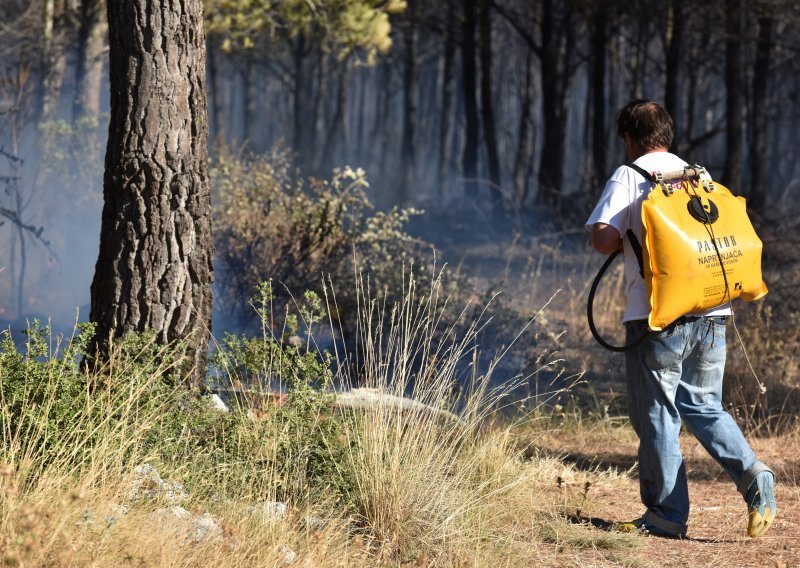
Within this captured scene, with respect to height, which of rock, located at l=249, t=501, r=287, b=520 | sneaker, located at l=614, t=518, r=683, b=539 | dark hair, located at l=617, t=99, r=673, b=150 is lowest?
sneaker, located at l=614, t=518, r=683, b=539

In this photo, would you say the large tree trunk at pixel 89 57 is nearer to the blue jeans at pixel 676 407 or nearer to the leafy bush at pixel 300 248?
the leafy bush at pixel 300 248

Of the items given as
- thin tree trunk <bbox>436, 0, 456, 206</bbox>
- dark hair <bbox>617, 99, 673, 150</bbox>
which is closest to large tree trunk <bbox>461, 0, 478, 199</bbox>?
thin tree trunk <bbox>436, 0, 456, 206</bbox>

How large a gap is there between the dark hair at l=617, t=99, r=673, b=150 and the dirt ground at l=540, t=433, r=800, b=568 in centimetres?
156

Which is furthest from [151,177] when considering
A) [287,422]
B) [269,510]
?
[269,510]

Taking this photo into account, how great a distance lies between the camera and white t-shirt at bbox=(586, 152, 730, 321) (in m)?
4.01

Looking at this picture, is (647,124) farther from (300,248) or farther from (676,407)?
(300,248)

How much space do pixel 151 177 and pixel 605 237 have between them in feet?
6.42

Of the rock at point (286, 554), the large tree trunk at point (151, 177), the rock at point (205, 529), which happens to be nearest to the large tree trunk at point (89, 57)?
the large tree trunk at point (151, 177)

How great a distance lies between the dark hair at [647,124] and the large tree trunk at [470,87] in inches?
518

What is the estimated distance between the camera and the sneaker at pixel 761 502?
4098 millimetres

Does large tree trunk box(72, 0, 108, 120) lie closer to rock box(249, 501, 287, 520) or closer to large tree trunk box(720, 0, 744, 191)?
large tree trunk box(720, 0, 744, 191)

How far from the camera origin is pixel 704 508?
4965 millimetres

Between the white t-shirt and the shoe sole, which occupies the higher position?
the white t-shirt

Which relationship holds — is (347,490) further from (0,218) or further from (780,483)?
(0,218)
